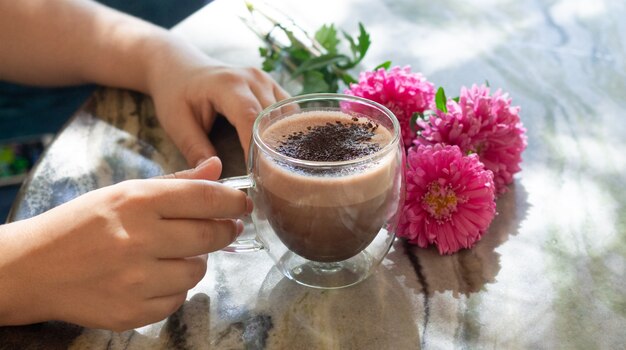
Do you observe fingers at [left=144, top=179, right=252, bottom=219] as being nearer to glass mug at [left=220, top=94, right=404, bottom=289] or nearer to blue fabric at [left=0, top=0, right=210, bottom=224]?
glass mug at [left=220, top=94, right=404, bottom=289]

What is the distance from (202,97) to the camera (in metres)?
0.87

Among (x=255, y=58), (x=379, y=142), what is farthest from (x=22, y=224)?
(x=255, y=58)

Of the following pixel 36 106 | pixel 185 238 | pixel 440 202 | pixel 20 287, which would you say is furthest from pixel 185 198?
pixel 36 106

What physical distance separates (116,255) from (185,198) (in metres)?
0.08

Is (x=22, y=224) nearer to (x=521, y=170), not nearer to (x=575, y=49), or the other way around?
(x=521, y=170)

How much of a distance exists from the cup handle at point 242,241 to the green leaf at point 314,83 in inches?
12.6

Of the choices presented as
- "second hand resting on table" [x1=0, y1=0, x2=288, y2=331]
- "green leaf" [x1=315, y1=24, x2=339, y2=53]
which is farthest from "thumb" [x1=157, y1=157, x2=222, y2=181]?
"green leaf" [x1=315, y1=24, x2=339, y2=53]

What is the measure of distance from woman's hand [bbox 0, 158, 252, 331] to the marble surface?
0.11 ft

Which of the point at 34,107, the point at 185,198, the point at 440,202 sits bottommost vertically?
the point at 34,107

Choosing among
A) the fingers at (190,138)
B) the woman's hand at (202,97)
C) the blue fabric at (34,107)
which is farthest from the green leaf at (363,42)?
the blue fabric at (34,107)

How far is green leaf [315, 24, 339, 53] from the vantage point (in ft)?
3.46

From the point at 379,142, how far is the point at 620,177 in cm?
37

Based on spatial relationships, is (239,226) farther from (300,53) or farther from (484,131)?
(300,53)

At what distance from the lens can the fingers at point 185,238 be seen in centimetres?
61
